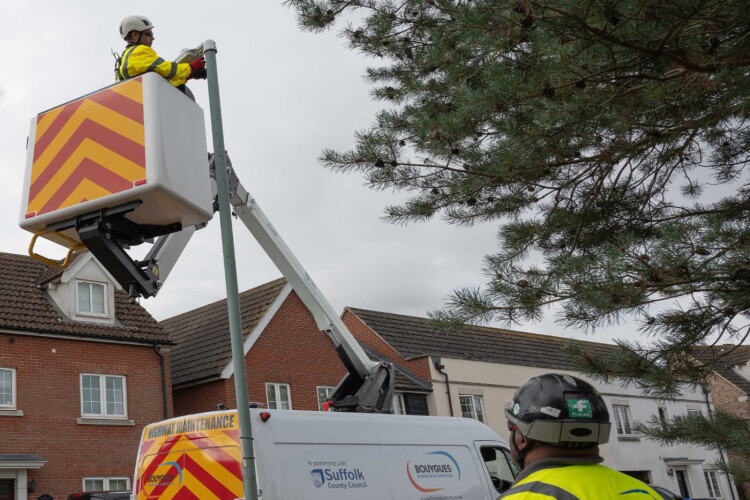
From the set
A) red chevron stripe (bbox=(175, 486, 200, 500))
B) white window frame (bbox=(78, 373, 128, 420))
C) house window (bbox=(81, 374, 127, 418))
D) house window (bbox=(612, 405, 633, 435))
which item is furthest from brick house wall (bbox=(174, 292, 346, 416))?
house window (bbox=(612, 405, 633, 435))

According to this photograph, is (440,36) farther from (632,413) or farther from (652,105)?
(632,413)

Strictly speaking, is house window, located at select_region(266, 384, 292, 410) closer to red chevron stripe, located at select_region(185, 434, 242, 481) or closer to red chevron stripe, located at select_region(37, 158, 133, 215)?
red chevron stripe, located at select_region(185, 434, 242, 481)

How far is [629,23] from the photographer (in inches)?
221

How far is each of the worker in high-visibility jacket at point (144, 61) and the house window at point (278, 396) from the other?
57.3 ft

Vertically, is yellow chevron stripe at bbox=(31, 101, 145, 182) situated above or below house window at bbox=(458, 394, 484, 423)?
below

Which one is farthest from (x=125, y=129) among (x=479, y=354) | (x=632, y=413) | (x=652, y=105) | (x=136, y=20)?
(x=632, y=413)

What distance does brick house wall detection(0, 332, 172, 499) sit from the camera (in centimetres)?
1783

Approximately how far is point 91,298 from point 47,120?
16399mm

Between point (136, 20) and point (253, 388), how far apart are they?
17157mm

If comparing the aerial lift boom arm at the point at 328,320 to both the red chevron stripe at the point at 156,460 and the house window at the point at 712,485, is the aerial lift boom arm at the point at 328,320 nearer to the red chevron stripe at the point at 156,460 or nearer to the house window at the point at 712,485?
the red chevron stripe at the point at 156,460

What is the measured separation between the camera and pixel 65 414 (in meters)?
18.7

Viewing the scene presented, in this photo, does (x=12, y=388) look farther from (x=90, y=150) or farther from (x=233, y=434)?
(x=90, y=150)

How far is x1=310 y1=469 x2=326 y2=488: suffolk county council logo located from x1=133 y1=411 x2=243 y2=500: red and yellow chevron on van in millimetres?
847

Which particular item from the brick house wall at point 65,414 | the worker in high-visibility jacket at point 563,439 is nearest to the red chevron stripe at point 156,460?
the worker in high-visibility jacket at point 563,439
